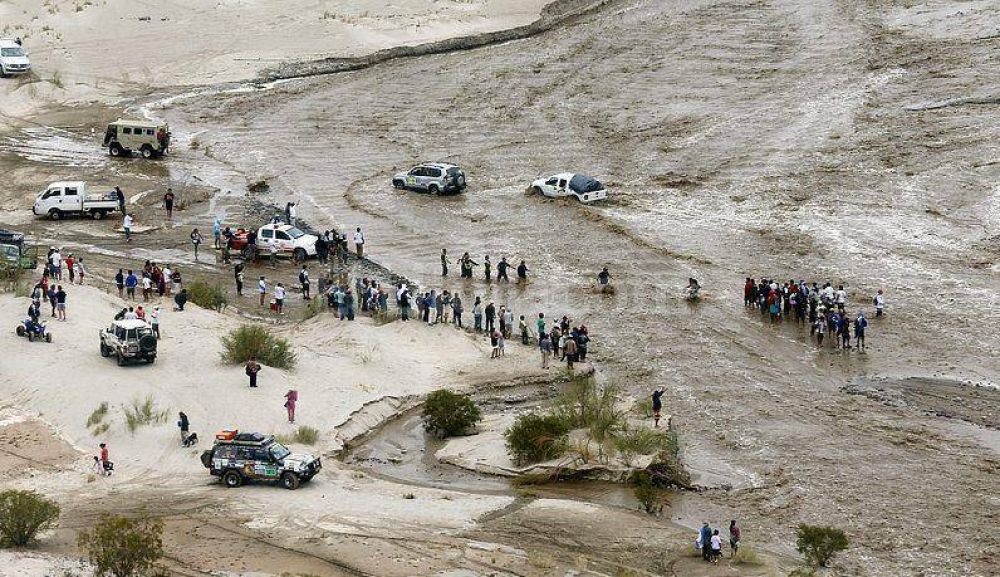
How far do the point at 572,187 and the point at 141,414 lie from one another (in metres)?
23.7

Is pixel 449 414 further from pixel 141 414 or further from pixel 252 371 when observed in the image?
pixel 141 414

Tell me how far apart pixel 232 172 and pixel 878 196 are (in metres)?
23.8

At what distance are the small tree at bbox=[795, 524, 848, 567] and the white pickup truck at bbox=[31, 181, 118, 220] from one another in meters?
32.6

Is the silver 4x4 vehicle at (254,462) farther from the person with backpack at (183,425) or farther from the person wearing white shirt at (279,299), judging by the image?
the person wearing white shirt at (279,299)

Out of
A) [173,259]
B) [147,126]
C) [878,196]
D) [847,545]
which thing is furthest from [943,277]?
[147,126]

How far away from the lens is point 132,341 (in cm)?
3819

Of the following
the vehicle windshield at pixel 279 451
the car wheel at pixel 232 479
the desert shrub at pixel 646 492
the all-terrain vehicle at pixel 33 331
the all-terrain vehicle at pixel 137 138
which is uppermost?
the all-terrain vehicle at pixel 137 138

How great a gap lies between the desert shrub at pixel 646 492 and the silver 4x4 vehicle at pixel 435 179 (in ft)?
84.1

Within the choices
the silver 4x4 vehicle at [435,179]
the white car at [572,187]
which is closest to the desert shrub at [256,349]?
the white car at [572,187]

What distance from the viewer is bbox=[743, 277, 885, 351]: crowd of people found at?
139 ft

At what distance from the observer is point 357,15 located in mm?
81688

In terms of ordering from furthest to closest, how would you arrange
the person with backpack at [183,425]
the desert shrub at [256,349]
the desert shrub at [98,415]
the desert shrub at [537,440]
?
the desert shrub at [256,349]
the desert shrub at [98,415]
the person with backpack at [183,425]
the desert shrub at [537,440]

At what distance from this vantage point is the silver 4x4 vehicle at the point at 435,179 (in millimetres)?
58094

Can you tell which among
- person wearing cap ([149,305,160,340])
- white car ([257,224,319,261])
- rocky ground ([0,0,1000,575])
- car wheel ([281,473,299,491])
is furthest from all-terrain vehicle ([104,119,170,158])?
car wheel ([281,473,299,491])
